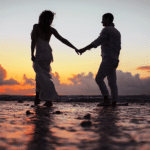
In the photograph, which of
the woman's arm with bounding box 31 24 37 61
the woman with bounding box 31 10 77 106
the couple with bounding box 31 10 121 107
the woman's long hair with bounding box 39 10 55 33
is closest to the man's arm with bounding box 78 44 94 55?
the couple with bounding box 31 10 121 107

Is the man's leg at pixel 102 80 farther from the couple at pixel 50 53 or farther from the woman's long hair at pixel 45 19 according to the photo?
the woman's long hair at pixel 45 19

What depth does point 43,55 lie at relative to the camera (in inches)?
222

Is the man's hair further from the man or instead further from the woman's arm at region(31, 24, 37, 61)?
the woman's arm at region(31, 24, 37, 61)

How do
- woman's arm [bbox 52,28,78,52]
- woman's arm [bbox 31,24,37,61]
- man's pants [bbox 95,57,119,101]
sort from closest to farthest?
woman's arm [bbox 31,24,37,61] → man's pants [bbox 95,57,119,101] → woman's arm [bbox 52,28,78,52]

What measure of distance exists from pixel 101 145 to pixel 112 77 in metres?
4.62

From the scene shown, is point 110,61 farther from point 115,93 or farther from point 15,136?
point 15,136

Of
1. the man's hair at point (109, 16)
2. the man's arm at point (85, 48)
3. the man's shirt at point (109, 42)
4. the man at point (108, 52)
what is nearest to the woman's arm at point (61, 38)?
the man's arm at point (85, 48)

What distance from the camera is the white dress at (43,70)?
18.4ft

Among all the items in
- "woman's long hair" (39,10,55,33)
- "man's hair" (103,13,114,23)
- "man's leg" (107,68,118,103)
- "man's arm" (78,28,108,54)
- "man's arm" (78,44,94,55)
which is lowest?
"man's leg" (107,68,118,103)

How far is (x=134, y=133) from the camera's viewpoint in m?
1.91

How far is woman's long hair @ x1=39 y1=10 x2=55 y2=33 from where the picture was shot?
5.67 m

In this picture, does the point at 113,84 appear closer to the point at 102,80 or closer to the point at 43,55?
the point at 102,80

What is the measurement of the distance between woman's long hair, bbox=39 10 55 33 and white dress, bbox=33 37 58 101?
1.11ft

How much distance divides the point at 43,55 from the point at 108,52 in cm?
177
